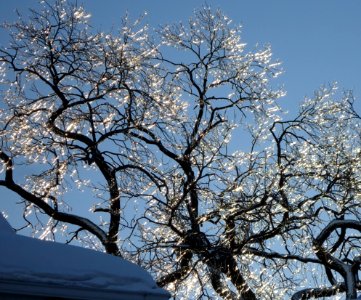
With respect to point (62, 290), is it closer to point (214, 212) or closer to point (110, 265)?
point (110, 265)

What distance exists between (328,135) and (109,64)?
5.82 m

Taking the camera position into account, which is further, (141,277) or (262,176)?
(262,176)

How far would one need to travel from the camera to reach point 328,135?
1329 centimetres

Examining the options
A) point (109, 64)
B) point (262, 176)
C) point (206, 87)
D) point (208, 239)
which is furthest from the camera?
point (206, 87)

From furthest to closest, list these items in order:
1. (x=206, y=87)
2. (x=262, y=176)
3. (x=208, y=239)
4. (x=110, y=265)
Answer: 1. (x=206, y=87)
2. (x=262, y=176)
3. (x=208, y=239)
4. (x=110, y=265)

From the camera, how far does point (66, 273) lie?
4957mm

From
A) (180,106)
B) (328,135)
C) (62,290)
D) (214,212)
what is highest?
(180,106)

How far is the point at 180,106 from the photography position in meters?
13.4

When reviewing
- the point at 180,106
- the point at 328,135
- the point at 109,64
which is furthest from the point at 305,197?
the point at 109,64

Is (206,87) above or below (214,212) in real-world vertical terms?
above

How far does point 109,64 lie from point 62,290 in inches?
335

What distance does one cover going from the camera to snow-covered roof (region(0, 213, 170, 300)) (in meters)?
4.68

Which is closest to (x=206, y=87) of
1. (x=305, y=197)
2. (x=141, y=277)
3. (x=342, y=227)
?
(x=305, y=197)

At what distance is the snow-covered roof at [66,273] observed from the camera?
4684mm
